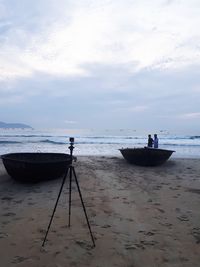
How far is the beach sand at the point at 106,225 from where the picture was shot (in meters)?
4.21

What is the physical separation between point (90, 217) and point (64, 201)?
4.63 feet

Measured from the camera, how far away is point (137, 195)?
26.4 feet

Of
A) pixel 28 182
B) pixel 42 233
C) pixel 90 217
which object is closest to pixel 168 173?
pixel 28 182

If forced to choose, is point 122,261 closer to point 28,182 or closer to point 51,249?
point 51,249

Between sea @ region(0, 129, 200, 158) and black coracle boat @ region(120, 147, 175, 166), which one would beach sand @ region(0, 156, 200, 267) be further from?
sea @ region(0, 129, 200, 158)

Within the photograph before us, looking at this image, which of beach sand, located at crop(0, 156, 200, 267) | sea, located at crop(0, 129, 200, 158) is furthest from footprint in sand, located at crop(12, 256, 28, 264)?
sea, located at crop(0, 129, 200, 158)

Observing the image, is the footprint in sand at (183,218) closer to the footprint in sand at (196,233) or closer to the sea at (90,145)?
the footprint in sand at (196,233)

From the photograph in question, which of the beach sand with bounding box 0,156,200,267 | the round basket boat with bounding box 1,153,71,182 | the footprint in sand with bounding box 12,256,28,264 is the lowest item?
the footprint in sand with bounding box 12,256,28,264

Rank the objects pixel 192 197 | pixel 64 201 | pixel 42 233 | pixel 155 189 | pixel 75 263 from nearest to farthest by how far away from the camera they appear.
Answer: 1. pixel 75 263
2. pixel 42 233
3. pixel 64 201
4. pixel 192 197
5. pixel 155 189

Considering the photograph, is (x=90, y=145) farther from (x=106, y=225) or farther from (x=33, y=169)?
(x=106, y=225)

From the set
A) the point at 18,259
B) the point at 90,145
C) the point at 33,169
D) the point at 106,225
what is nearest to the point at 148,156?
the point at 33,169

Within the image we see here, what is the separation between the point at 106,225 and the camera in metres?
5.52

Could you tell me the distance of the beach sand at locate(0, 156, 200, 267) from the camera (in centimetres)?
421

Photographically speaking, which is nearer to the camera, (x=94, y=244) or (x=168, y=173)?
(x=94, y=244)
